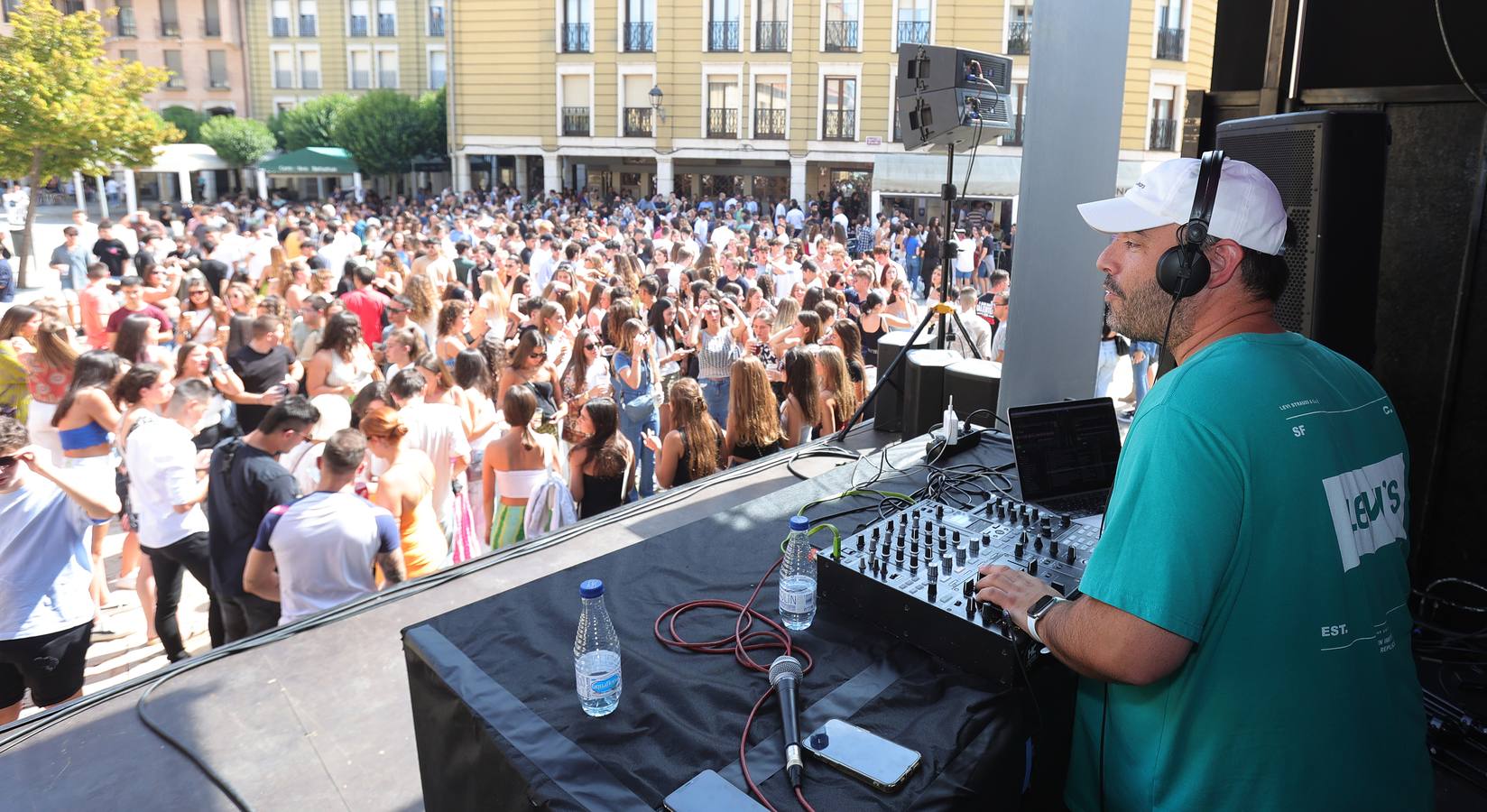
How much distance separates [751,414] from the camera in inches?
196

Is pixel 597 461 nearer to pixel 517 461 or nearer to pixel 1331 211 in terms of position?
pixel 517 461

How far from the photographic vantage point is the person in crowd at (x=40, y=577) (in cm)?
334

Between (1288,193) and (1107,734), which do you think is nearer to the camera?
(1107,734)

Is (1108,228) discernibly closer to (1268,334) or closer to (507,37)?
(1268,334)

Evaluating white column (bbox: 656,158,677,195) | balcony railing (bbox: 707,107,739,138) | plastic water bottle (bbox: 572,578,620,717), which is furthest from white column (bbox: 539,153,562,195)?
plastic water bottle (bbox: 572,578,620,717)

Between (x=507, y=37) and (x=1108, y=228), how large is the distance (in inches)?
1190

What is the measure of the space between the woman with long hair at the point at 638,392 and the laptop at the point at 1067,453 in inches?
138

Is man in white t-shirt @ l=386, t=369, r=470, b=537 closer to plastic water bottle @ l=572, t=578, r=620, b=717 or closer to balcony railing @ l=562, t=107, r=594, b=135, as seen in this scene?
plastic water bottle @ l=572, t=578, r=620, b=717

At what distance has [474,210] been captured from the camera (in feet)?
64.6

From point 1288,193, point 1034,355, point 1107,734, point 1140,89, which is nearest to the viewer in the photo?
point 1107,734

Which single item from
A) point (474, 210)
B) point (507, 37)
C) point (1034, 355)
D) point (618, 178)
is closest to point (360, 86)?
point (507, 37)

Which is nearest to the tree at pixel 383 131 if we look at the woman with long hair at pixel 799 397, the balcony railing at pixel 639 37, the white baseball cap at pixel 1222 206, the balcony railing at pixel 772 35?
the balcony railing at pixel 639 37

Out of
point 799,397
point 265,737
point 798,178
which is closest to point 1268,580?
point 265,737

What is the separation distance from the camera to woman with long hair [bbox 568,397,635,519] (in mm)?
4504
